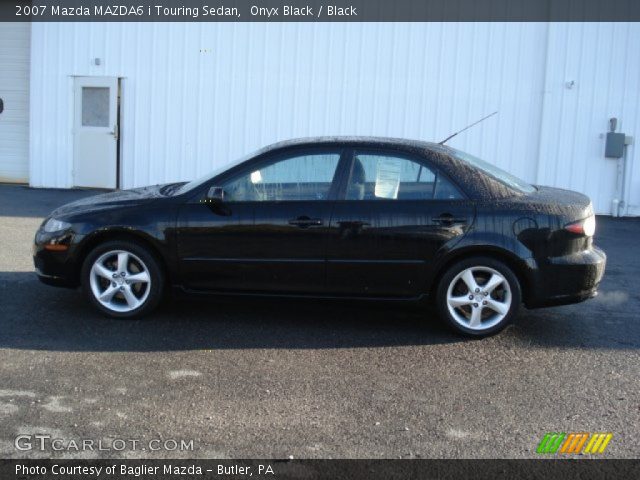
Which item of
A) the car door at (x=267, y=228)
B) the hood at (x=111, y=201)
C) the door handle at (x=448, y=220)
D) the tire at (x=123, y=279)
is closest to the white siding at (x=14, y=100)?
the hood at (x=111, y=201)

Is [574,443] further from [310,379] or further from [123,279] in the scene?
[123,279]

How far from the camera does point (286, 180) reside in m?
5.87

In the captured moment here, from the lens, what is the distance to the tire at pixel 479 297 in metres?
5.62

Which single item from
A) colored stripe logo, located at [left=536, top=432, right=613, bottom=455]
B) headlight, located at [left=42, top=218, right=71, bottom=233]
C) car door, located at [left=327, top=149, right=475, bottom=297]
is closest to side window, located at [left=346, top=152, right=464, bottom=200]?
car door, located at [left=327, top=149, right=475, bottom=297]

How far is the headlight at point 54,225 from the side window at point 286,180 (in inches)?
52.7

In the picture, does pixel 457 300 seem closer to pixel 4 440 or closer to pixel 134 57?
pixel 4 440

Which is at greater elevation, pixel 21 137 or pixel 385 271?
pixel 21 137

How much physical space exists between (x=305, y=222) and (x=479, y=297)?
1.45m

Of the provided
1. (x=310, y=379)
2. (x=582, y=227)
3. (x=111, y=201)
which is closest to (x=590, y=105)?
(x=582, y=227)

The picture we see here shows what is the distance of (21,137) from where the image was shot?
48.4 ft

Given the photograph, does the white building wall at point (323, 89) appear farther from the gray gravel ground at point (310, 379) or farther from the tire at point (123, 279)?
the tire at point (123, 279)
